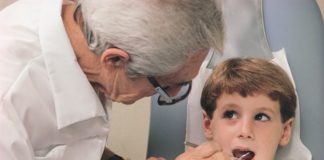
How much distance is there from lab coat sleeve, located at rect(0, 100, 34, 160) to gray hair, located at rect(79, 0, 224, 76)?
0.15m

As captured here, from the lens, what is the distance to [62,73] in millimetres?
798

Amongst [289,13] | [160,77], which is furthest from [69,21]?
[289,13]

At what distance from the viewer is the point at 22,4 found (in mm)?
882

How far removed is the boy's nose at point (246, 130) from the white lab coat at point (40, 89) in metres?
0.23

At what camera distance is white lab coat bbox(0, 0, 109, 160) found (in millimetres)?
753

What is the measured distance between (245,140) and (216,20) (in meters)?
0.24

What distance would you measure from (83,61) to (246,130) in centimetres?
30

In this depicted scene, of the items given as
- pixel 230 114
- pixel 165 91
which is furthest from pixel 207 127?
pixel 165 91

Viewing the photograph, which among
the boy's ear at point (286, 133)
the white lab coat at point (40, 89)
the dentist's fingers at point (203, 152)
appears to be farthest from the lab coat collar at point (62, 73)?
the boy's ear at point (286, 133)

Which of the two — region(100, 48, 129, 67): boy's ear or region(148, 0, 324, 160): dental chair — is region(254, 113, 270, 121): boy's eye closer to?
region(148, 0, 324, 160): dental chair

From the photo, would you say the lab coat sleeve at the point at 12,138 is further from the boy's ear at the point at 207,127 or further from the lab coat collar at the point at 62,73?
the boy's ear at the point at 207,127

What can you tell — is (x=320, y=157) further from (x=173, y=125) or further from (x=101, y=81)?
(x=101, y=81)

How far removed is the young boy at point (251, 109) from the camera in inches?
35.3

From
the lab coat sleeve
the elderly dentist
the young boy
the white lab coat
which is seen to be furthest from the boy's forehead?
the lab coat sleeve
